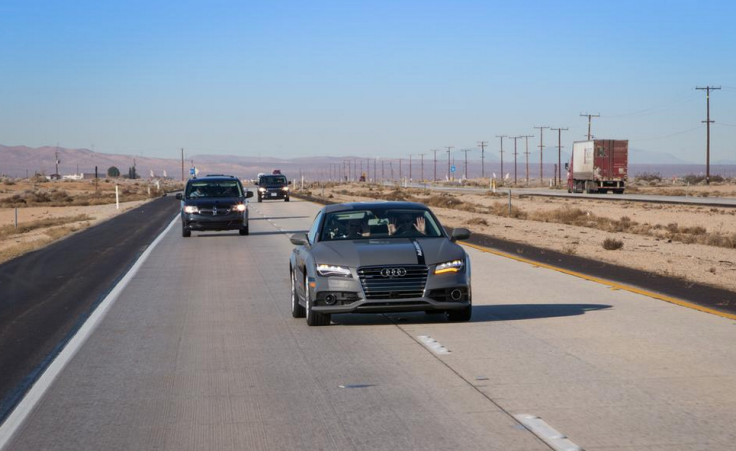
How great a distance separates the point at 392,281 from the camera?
12.3 metres

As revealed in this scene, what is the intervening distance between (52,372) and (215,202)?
74.2 ft

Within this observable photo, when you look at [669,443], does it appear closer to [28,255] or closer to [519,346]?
[519,346]

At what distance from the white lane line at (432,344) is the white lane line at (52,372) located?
3.67 meters

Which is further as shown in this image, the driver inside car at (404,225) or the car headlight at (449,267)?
the driver inside car at (404,225)

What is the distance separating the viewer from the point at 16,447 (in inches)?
284

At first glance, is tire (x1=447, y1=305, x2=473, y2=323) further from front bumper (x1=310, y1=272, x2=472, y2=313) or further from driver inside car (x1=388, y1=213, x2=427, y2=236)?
driver inside car (x1=388, y1=213, x2=427, y2=236)

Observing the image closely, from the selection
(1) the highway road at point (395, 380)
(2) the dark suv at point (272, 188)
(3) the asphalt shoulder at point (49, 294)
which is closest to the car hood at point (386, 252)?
(1) the highway road at point (395, 380)

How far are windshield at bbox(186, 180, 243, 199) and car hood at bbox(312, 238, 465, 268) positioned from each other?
2049 cm

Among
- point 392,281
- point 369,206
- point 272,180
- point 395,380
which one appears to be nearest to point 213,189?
point 369,206

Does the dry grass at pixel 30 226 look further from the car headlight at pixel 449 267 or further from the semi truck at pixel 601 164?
the semi truck at pixel 601 164

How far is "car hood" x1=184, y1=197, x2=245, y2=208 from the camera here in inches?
1277

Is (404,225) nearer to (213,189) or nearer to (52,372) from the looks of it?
(52,372)

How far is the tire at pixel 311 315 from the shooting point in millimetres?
12664

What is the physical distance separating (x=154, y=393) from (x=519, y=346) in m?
4.07
